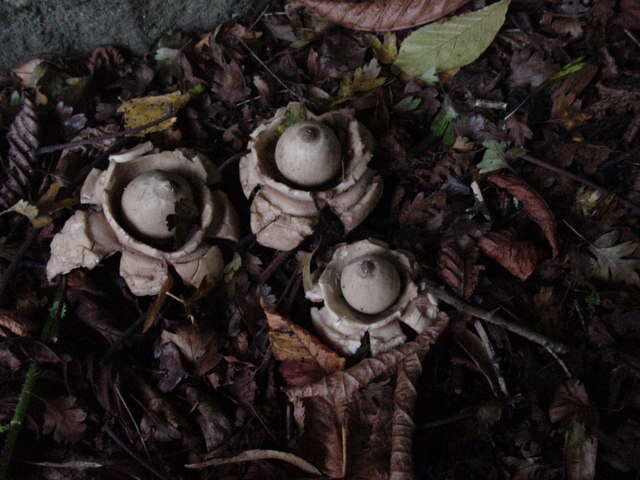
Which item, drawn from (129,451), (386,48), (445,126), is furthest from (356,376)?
(386,48)

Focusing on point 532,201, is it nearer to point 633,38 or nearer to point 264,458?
point 633,38

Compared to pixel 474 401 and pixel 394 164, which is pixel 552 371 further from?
pixel 394 164

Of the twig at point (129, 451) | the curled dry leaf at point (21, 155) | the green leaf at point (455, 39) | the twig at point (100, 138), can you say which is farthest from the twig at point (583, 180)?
the curled dry leaf at point (21, 155)

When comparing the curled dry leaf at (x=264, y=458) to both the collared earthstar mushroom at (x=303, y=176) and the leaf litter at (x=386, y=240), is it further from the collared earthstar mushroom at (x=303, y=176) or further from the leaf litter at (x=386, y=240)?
the collared earthstar mushroom at (x=303, y=176)

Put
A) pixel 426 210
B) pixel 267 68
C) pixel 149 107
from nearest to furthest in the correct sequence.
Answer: pixel 426 210, pixel 149 107, pixel 267 68

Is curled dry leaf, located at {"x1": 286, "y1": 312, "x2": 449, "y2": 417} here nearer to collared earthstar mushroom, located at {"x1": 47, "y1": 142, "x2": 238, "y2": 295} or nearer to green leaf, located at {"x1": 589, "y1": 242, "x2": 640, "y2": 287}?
collared earthstar mushroom, located at {"x1": 47, "y1": 142, "x2": 238, "y2": 295}

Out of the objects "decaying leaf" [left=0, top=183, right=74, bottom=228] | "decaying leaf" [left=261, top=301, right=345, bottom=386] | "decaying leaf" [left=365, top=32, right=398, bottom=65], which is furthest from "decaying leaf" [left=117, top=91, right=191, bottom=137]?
"decaying leaf" [left=261, top=301, right=345, bottom=386]
